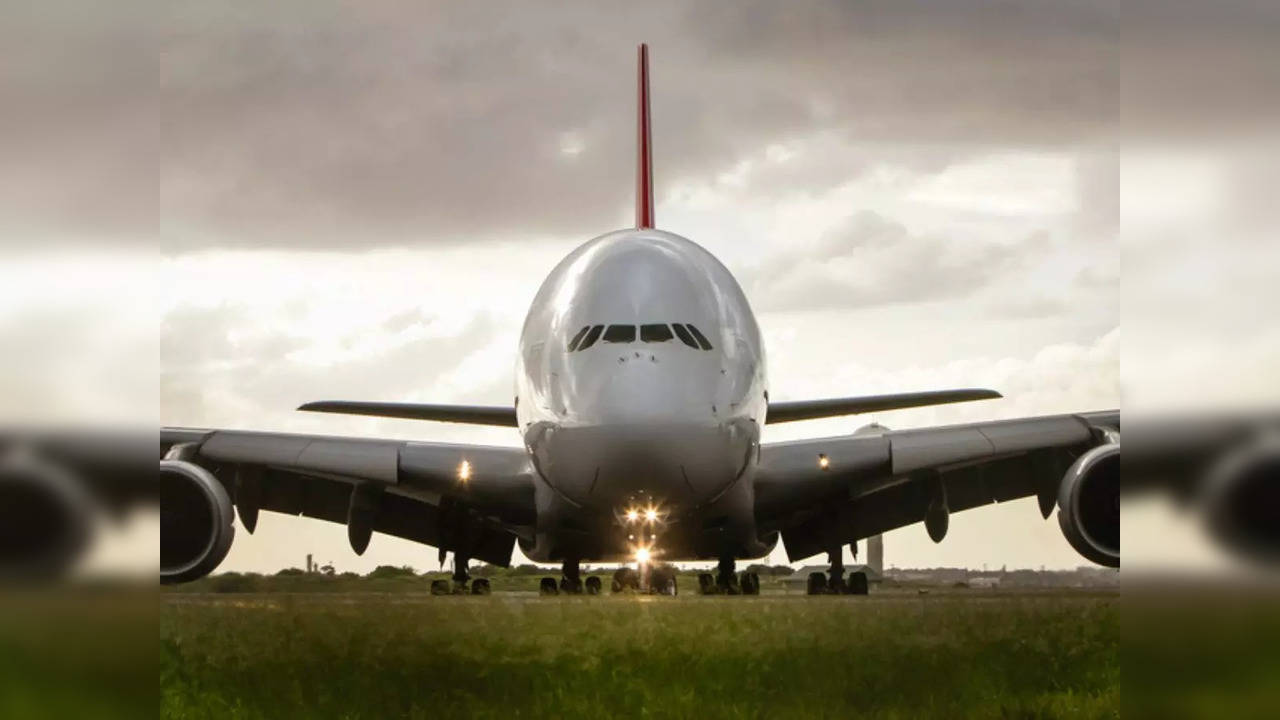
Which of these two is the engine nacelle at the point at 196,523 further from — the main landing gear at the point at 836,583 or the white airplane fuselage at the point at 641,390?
the main landing gear at the point at 836,583

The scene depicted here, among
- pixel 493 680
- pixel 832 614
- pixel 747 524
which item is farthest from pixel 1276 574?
pixel 747 524

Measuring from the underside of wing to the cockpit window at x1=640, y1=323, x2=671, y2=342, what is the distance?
3.84m

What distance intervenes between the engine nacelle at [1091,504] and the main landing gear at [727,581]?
7.99 metres

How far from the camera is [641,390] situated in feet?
47.4

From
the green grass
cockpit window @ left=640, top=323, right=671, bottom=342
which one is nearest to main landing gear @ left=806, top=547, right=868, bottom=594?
cockpit window @ left=640, top=323, right=671, bottom=342

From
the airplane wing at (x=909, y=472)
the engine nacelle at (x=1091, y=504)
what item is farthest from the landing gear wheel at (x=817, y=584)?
the engine nacelle at (x=1091, y=504)

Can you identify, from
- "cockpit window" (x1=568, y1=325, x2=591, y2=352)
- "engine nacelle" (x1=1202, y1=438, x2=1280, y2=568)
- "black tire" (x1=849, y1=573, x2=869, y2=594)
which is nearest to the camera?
"engine nacelle" (x1=1202, y1=438, x2=1280, y2=568)

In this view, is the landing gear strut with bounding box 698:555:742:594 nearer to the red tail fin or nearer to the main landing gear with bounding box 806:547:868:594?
the main landing gear with bounding box 806:547:868:594

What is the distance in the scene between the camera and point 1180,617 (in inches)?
128

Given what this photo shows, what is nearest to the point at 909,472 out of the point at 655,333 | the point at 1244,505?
the point at 655,333

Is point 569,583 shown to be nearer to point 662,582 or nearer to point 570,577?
point 570,577

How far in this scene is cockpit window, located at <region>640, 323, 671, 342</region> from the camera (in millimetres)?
14968

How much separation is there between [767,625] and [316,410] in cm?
1202

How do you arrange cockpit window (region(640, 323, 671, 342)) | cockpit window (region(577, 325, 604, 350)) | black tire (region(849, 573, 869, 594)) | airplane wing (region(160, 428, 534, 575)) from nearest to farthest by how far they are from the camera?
cockpit window (region(640, 323, 671, 342)), cockpit window (region(577, 325, 604, 350)), airplane wing (region(160, 428, 534, 575)), black tire (region(849, 573, 869, 594))
